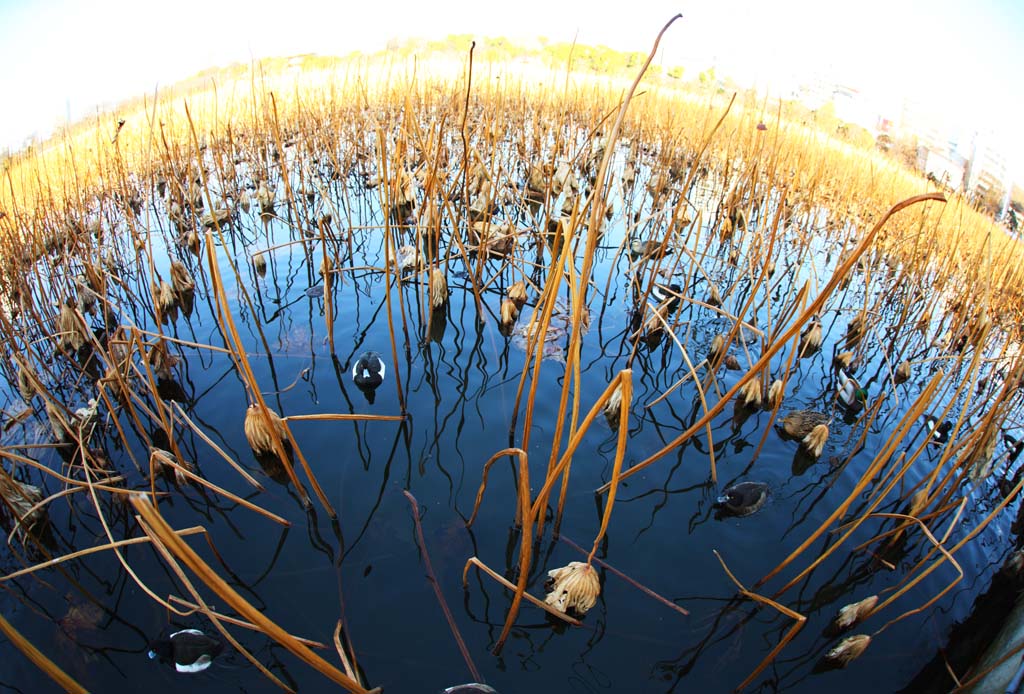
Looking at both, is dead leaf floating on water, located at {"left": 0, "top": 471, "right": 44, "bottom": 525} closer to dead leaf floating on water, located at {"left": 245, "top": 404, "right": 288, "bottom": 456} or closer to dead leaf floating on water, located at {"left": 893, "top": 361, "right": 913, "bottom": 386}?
dead leaf floating on water, located at {"left": 245, "top": 404, "right": 288, "bottom": 456}

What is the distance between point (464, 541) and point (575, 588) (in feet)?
1.70

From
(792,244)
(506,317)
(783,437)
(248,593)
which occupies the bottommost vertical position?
(248,593)

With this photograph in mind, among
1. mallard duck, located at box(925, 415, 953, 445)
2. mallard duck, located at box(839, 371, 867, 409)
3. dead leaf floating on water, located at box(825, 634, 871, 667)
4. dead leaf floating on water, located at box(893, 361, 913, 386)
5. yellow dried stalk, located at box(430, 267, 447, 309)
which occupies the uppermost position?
yellow dried stalk, located at box(430, 267, 447, 309)

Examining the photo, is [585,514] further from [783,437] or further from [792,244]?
[792,244]

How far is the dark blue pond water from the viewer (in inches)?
47.9

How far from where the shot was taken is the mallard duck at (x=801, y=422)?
6.33 feet

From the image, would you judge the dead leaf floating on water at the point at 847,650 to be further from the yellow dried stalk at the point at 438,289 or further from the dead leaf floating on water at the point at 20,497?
the dead leaf floating on water at the point at 20,497

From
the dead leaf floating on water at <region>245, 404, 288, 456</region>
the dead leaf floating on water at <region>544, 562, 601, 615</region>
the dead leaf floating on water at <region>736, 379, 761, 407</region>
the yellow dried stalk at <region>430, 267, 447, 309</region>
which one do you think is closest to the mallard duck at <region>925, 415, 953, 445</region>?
the dead leaf floating on water at <region>736, 379, 761, 407</region>

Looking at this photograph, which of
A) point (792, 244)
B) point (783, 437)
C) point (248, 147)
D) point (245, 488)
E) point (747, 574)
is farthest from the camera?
point (248, 147)

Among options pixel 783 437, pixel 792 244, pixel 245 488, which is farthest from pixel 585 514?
pixel 792 244

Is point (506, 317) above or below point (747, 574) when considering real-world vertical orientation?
above

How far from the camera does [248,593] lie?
1.33m

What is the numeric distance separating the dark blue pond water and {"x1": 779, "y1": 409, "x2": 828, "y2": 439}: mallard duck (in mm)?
68

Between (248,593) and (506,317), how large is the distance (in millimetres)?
1476
